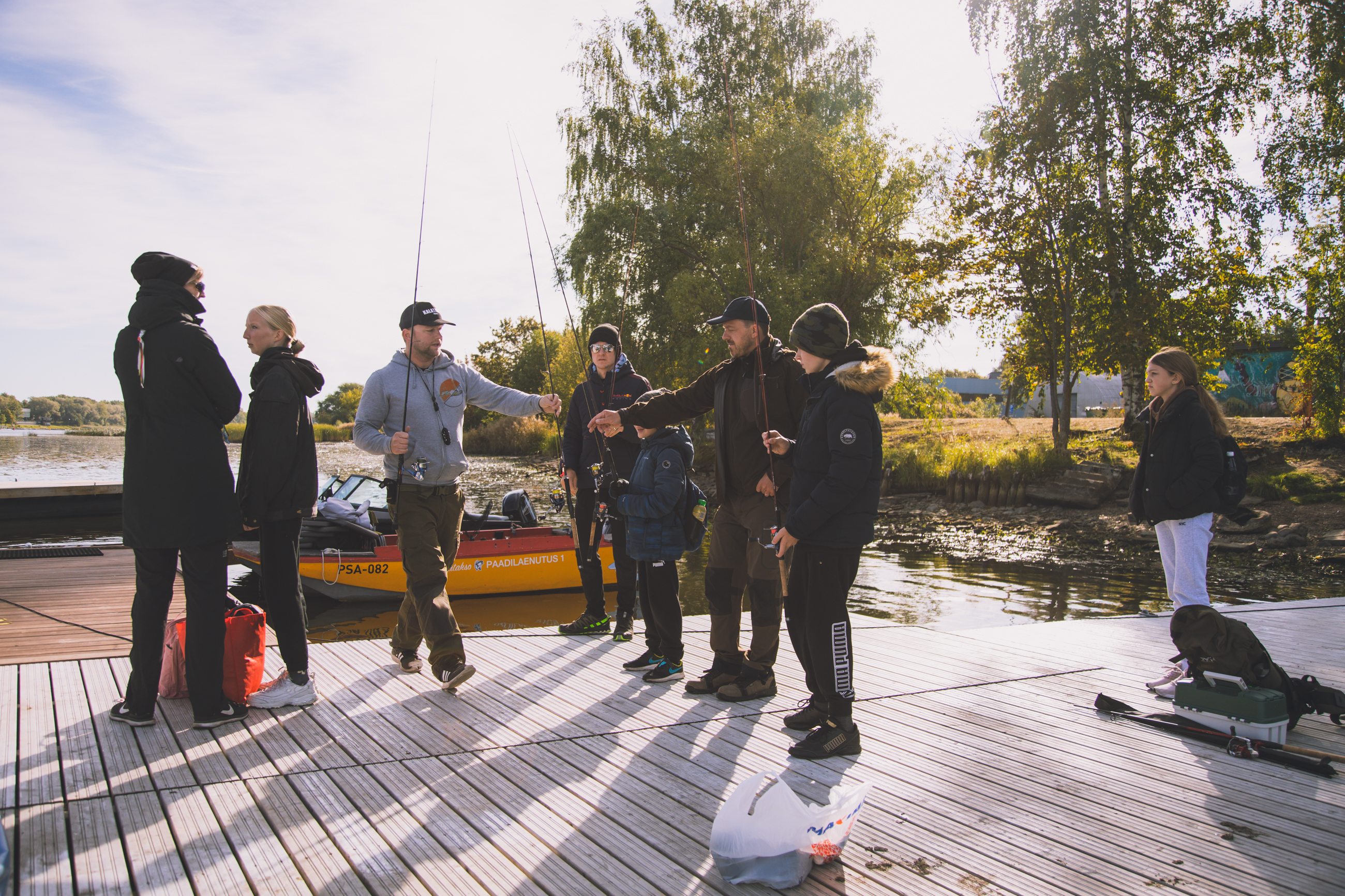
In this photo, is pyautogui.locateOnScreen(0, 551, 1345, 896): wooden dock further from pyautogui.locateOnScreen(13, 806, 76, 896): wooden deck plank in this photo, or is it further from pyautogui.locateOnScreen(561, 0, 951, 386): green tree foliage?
pyautogui.locateOnScreen(561, 0, 951, 386): green tree foliage

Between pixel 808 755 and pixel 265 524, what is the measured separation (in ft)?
7.79

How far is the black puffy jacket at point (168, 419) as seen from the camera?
10.5ft

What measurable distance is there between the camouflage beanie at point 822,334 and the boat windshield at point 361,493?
8.91 meters

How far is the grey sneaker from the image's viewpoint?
3848 millimetres

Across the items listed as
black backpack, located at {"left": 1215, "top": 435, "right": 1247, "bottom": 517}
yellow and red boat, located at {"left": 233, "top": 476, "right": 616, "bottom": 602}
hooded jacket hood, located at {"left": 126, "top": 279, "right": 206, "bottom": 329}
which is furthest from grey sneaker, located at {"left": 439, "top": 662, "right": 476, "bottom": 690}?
yellow and red boat, located at {"left": 233, "top": 476, "right": 616, "bottom": 602}

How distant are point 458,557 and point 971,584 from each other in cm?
721

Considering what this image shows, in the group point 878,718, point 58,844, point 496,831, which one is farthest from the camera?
point 878,718

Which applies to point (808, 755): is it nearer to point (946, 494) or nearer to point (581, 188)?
point (946, 494)

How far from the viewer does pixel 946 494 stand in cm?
1859

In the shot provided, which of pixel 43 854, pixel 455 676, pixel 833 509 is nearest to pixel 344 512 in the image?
pixel 455 676

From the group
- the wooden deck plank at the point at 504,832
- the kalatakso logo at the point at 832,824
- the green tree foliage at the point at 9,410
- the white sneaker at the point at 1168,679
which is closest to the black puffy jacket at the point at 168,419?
the wooden deck plank at the point at 504,832

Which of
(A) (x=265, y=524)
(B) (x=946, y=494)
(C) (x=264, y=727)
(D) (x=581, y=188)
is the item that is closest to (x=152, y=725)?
(C) (x=264, y=727)

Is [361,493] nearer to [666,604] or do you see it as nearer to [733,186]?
[666,604]

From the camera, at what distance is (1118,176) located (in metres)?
17.7
